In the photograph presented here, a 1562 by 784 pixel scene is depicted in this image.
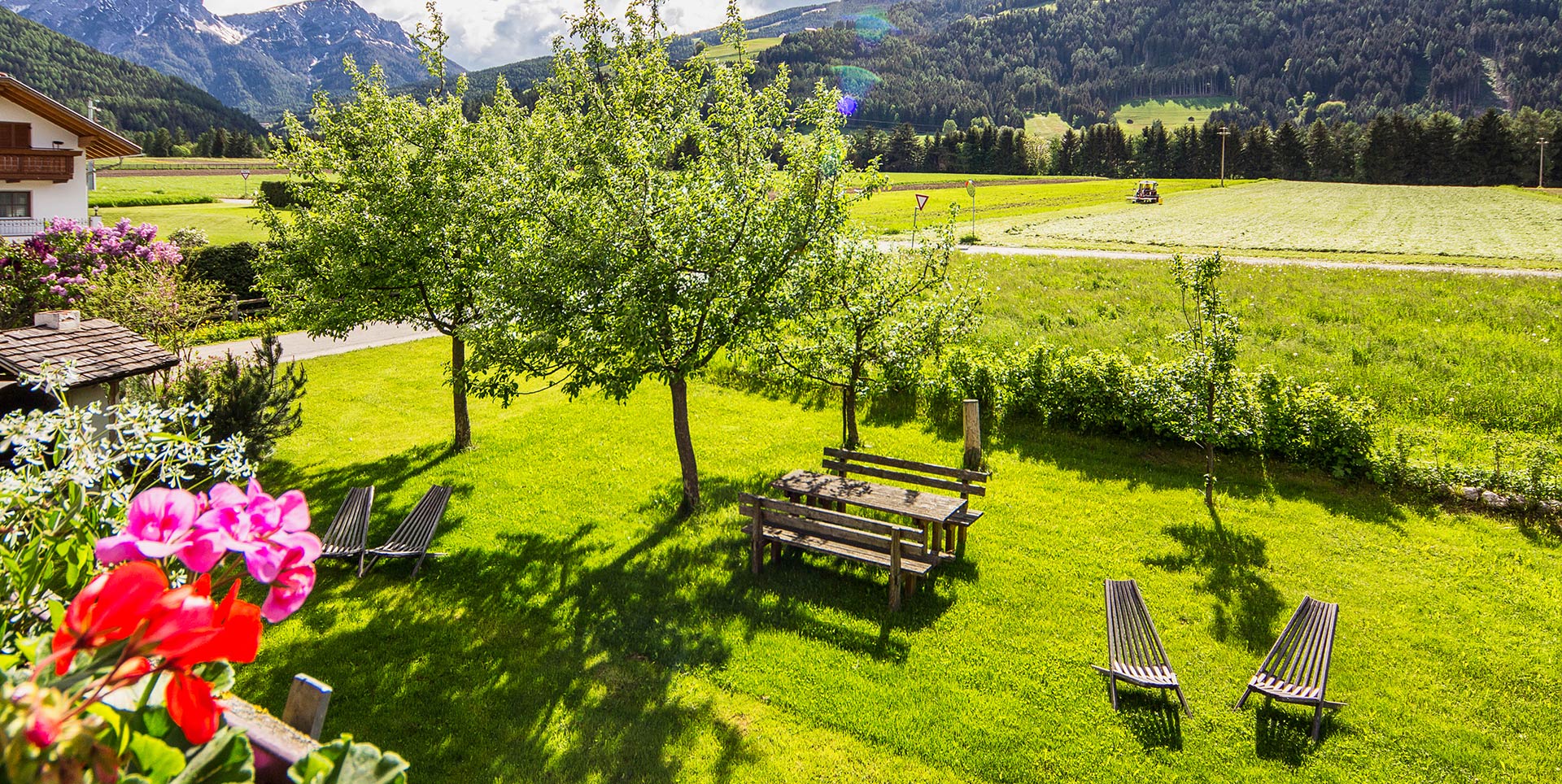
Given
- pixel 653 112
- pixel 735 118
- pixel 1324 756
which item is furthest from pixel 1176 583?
pixel 653 112

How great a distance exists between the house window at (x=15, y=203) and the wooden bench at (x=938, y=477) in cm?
3613

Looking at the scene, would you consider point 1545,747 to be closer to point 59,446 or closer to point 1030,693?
point 1030,693

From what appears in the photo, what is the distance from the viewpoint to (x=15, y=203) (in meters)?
30.7

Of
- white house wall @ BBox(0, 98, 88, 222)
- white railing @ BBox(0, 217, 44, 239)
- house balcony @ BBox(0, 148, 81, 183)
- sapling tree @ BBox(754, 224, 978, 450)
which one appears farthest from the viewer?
white house wall @ BBox(0, 98, 88, 222)

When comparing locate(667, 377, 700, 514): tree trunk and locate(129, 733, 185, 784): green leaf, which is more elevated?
locate(129, 733, 185, 784): green leaf

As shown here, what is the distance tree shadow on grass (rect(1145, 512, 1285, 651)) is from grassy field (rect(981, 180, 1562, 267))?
32444mm

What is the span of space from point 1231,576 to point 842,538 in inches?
222

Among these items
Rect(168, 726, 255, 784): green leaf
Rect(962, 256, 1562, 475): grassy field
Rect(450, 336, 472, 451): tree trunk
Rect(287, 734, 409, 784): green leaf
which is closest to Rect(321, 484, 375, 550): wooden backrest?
Rect(450, 336, 472, 451): tree trunk

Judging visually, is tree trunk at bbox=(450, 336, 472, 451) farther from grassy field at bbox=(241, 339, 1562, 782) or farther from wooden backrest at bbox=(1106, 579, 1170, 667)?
wooden backrest at bbox=(1106, 579, 1170, 667)

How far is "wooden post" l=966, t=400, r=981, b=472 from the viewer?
49.9ft

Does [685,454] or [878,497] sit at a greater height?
[685,454]

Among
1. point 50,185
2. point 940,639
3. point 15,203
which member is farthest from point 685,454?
point 15,203

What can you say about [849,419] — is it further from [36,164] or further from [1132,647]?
[36,164]

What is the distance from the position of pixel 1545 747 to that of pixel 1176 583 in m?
3.92
